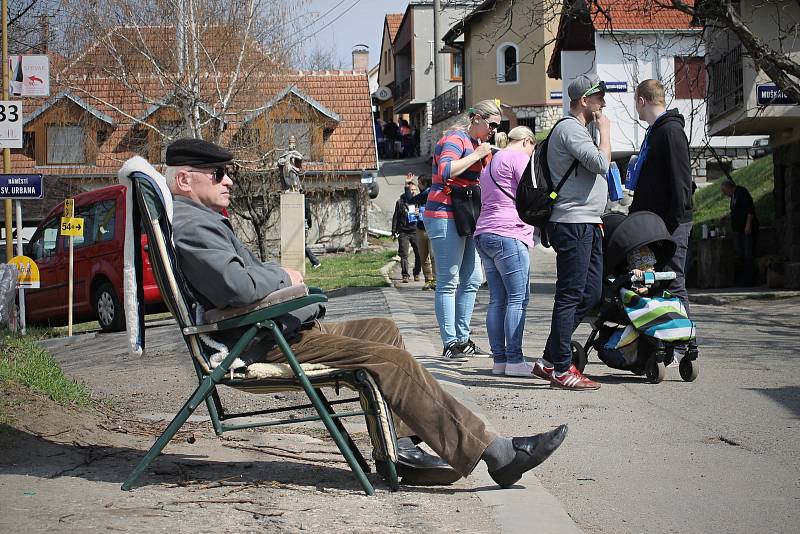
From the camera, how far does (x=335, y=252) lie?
1667 inches

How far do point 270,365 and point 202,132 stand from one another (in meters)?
25.3

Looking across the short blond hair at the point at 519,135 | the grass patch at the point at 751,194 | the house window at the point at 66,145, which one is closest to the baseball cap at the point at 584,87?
the short blond hair at the point at 519,135

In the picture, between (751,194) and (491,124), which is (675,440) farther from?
(751,194)

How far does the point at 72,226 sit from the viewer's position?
54.2 feet

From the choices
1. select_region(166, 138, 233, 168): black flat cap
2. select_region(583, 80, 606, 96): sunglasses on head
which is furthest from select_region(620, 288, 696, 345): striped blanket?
select_region(166, 138, 233, 168): black flat cap

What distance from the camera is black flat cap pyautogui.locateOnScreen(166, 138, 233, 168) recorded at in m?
4.95

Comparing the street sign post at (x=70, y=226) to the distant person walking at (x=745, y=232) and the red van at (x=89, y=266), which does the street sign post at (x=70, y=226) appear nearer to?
the red van at (x=89, y=266)

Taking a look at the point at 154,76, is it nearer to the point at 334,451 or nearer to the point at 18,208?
the point at 18,208

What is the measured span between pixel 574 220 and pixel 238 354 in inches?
142

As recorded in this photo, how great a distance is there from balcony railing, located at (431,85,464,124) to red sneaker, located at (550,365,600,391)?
171 feet

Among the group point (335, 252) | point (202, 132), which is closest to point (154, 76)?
point (202, 132)

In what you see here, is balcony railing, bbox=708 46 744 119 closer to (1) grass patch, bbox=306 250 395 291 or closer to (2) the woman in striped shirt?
(1) grass patch, bbox=306 250 395 291

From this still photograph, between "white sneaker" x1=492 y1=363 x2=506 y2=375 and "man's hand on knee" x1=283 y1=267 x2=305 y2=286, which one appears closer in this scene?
"man's hand on knee" x1=283 y1=267 x2=305 y2=286

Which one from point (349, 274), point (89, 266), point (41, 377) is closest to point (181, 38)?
point (349, 274)
